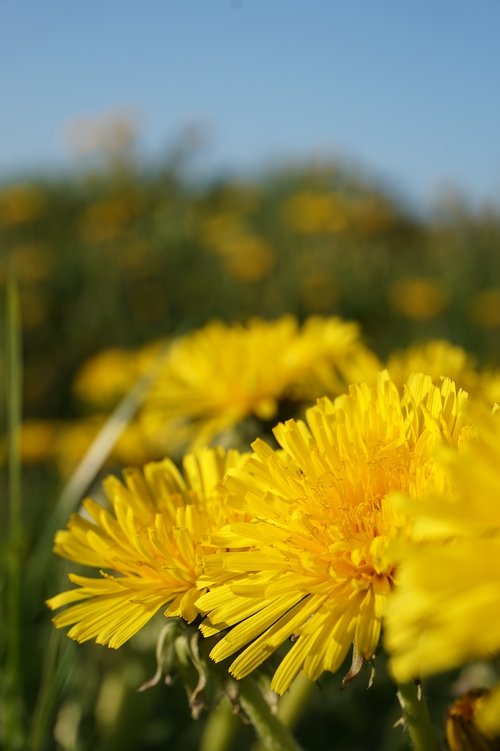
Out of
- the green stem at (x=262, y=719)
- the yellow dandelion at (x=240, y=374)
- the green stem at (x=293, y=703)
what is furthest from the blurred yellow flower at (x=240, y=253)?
the green stem at (x=262, y=719)

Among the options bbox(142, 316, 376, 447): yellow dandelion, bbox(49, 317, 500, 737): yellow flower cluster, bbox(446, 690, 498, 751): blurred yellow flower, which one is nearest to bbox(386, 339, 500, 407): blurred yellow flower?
bbox(142, 316, 376, 447): yellow dandelion

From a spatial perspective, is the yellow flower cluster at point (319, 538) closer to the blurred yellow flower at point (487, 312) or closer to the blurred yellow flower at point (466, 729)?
the blurred yellow flower at point (466, 729)

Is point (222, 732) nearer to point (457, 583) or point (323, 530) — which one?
point (323, 530)

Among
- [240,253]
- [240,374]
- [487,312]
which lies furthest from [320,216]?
[240,374]

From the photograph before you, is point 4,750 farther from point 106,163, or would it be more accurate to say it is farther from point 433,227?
point 106,163

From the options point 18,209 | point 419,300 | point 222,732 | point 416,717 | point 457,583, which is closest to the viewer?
point 457,583

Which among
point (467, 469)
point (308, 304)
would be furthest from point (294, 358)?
point (308, 304)
